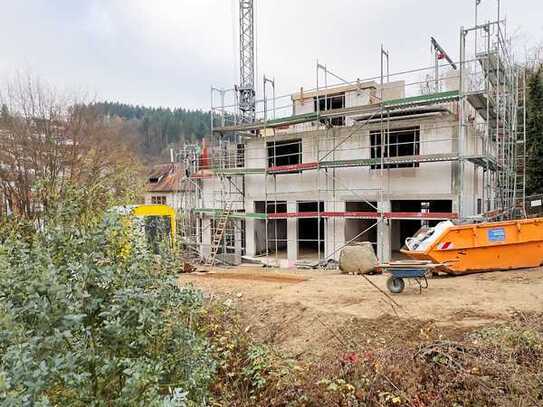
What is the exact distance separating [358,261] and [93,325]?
11.5 metres

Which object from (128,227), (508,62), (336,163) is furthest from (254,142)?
(128,227)

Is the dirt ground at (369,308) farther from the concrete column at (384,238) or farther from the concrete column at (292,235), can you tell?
the concrete column at (292,235)

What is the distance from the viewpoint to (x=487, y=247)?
10.9 meters

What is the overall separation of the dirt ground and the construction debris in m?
2.75

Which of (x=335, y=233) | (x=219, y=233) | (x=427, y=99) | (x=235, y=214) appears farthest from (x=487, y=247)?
(x=219, y=233)

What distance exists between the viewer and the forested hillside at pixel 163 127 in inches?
2576

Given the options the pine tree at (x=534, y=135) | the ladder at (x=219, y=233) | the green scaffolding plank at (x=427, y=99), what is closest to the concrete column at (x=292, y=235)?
the ladder at (x=219, y=233)

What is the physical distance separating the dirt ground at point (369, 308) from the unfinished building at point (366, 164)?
586 centimetres

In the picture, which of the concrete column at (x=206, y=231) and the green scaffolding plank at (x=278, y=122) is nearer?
the green scaffolding plank at (x=278, y=122)

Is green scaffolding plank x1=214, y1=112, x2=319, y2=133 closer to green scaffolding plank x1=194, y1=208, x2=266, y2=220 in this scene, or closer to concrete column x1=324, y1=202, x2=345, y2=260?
concrete column x1=324, y1=202, x2=345, y2=260

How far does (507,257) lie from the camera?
433 inches

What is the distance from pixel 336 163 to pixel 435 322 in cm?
1084

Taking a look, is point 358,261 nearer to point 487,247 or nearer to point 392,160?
point 487,247

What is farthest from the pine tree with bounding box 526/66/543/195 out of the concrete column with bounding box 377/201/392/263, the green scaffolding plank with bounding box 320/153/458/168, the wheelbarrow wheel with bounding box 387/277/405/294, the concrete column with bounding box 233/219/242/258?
the wheelbarrow wheel with bounding box 387/277/405/294
